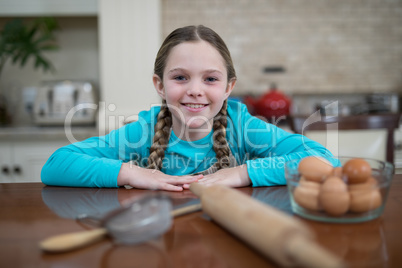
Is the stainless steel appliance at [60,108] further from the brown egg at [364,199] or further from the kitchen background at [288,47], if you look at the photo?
the brown egg at [364,199]

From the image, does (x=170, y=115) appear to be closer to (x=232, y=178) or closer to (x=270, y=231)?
(x=232, y=178)

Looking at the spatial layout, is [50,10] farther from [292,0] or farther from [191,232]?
[191,232]

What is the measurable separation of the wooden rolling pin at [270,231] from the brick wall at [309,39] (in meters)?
2.37

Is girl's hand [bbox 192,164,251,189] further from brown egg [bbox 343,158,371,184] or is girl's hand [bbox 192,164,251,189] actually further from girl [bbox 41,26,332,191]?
brown egg [bbox 343,158,371,184]

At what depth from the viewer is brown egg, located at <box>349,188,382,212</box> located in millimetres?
549

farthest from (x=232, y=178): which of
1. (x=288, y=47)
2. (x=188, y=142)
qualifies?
(x=288, y=47)

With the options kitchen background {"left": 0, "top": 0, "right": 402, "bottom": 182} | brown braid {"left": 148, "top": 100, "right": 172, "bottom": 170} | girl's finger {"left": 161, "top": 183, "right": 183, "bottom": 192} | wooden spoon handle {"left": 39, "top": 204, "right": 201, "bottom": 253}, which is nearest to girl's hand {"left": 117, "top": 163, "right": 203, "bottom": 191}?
girl's finger {"left": 161, "top": 183, "right": 183, "bottom": 192}

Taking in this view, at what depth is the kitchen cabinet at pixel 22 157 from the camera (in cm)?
228

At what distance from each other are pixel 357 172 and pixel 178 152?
726mm

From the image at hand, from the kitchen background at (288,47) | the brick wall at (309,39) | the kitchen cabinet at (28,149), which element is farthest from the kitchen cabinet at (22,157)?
the brick wall at (309,39)

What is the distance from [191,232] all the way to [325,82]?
8.52ft

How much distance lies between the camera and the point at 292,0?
2799mm

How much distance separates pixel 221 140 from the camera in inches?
46.9

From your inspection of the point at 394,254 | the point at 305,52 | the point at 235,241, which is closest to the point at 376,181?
the point at 394,254
